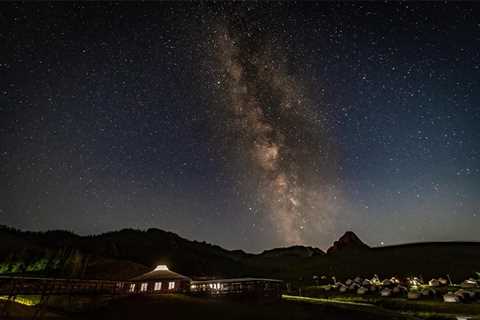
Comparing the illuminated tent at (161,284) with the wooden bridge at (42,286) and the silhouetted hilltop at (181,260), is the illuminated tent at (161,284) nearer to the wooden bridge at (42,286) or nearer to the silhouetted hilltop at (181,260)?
the wooden bridge at (42,286)

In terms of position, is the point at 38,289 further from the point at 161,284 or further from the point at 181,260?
the point at 181,260

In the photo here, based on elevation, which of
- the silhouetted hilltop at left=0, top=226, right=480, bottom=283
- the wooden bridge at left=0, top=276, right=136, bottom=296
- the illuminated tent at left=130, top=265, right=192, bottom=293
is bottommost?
the illuminated tent at left=130, top=265, right=192, bottom=293

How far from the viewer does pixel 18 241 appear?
11188cm

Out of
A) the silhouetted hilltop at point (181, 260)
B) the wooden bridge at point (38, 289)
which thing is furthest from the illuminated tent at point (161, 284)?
the silhouetted hilltop at point (181, 260)

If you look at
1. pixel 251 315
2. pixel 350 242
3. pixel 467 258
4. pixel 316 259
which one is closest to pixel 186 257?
pixel 316 259

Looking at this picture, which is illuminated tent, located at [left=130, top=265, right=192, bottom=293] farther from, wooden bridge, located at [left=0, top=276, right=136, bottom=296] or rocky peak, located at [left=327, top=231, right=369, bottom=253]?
rocky peak, located at [left=327, top=231, right=369, bottom=253]

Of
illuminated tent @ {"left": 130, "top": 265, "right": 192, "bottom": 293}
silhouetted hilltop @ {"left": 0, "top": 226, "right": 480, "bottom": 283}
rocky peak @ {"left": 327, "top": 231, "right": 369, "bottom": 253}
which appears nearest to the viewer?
illuminated tent @ {"left": 130, "top": 265, "right": 192, "bottom": 293}

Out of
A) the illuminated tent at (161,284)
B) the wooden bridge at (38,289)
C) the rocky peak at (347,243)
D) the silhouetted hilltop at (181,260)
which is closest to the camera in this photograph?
the wooden bridge at (38,289)

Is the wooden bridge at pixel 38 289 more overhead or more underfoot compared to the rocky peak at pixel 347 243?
more underfoot

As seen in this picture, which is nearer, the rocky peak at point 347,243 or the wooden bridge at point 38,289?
the wooden bridge at point 38,289

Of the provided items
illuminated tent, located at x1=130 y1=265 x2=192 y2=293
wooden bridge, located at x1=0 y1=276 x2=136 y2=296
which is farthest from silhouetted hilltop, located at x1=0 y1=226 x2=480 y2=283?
wooden bridge, located at x1=0 y1=276 x2=136 y2=296

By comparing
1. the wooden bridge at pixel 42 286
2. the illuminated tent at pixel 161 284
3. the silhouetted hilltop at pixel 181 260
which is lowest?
the illuminated tent at pixel 161 284

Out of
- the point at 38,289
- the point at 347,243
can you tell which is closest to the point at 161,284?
the point at 38,289

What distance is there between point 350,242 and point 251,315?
156 meters
